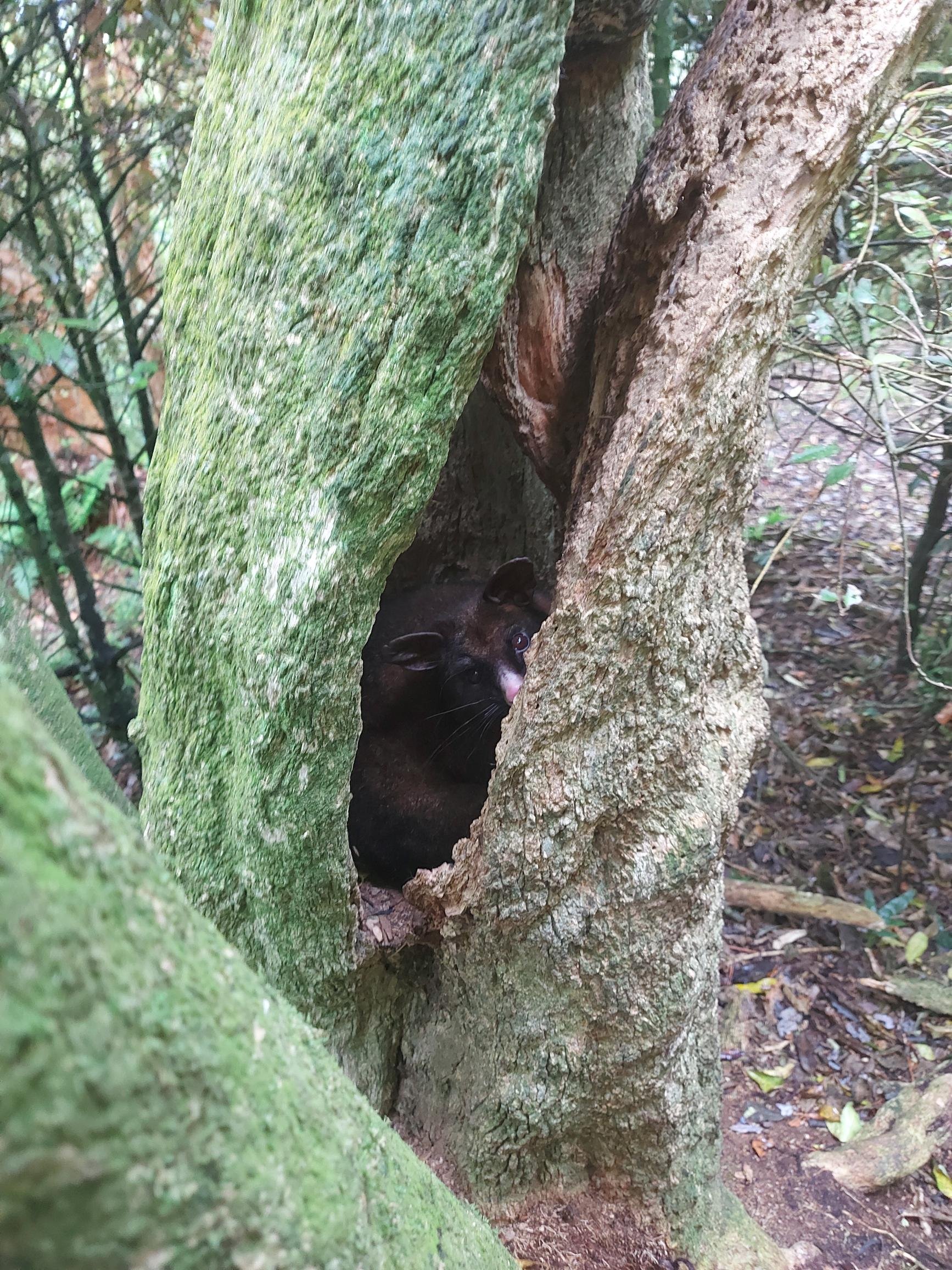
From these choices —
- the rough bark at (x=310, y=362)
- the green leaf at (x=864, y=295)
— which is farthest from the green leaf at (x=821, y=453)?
the rough bark at (x=310, y=362)

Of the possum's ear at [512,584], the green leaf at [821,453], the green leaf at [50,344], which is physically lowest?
the possum's ear at [512,584]

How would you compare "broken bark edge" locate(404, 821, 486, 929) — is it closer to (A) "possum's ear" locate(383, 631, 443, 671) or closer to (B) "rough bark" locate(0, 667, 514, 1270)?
(A) "possum's ear" locate(383, 631, 443, 671)

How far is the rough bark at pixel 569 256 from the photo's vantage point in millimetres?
2848

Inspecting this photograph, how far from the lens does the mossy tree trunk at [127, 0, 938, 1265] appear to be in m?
2.00

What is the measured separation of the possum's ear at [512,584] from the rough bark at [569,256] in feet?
1.22

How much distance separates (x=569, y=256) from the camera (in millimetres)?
2928

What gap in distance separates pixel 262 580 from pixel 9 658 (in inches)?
30.6

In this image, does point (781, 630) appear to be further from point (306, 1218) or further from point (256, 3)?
point (306, 1218)

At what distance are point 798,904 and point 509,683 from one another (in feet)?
9.03

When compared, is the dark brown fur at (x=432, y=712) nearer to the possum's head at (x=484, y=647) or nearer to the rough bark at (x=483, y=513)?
the possum's head at (x=484, y=647)

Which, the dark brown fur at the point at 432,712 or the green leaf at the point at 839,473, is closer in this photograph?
the dark brown fur at the point at 432,712

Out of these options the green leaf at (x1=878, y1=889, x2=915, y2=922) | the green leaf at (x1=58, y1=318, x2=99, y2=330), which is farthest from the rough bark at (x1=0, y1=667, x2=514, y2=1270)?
the green leaf at (x1=878, y1=889, x2=915, y2=922)

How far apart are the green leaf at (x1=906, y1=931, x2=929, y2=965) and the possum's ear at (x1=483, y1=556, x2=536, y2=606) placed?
302 centimetres

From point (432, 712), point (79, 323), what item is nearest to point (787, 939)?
point (432, 712)
